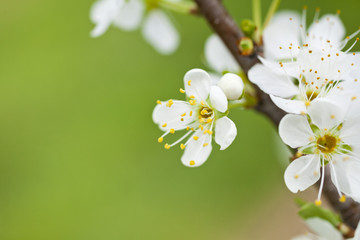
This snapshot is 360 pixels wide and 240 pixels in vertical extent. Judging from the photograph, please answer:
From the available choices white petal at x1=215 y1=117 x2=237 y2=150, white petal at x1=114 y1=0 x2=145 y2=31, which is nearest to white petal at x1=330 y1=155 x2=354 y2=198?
white petal at x1=215 y1=117 x2=237 y2=150

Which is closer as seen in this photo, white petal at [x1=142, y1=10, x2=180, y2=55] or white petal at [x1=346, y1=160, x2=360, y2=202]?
white petal at [x1=346, y1=160, x2=360, y2=202]

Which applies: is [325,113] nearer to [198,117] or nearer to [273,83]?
[273,83]

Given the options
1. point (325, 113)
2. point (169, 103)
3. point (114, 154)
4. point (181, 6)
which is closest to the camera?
point (325, 113)

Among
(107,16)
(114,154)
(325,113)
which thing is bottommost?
(325,113)

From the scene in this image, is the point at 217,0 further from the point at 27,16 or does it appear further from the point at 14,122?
the point at 27,16

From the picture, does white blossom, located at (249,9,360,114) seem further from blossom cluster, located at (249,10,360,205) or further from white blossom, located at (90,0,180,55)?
white blossom, located at (90,0,180,55)

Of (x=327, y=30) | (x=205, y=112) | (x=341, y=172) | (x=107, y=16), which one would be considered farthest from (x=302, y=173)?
(x=107, y=16)

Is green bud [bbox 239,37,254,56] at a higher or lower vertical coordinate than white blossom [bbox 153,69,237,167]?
higher
